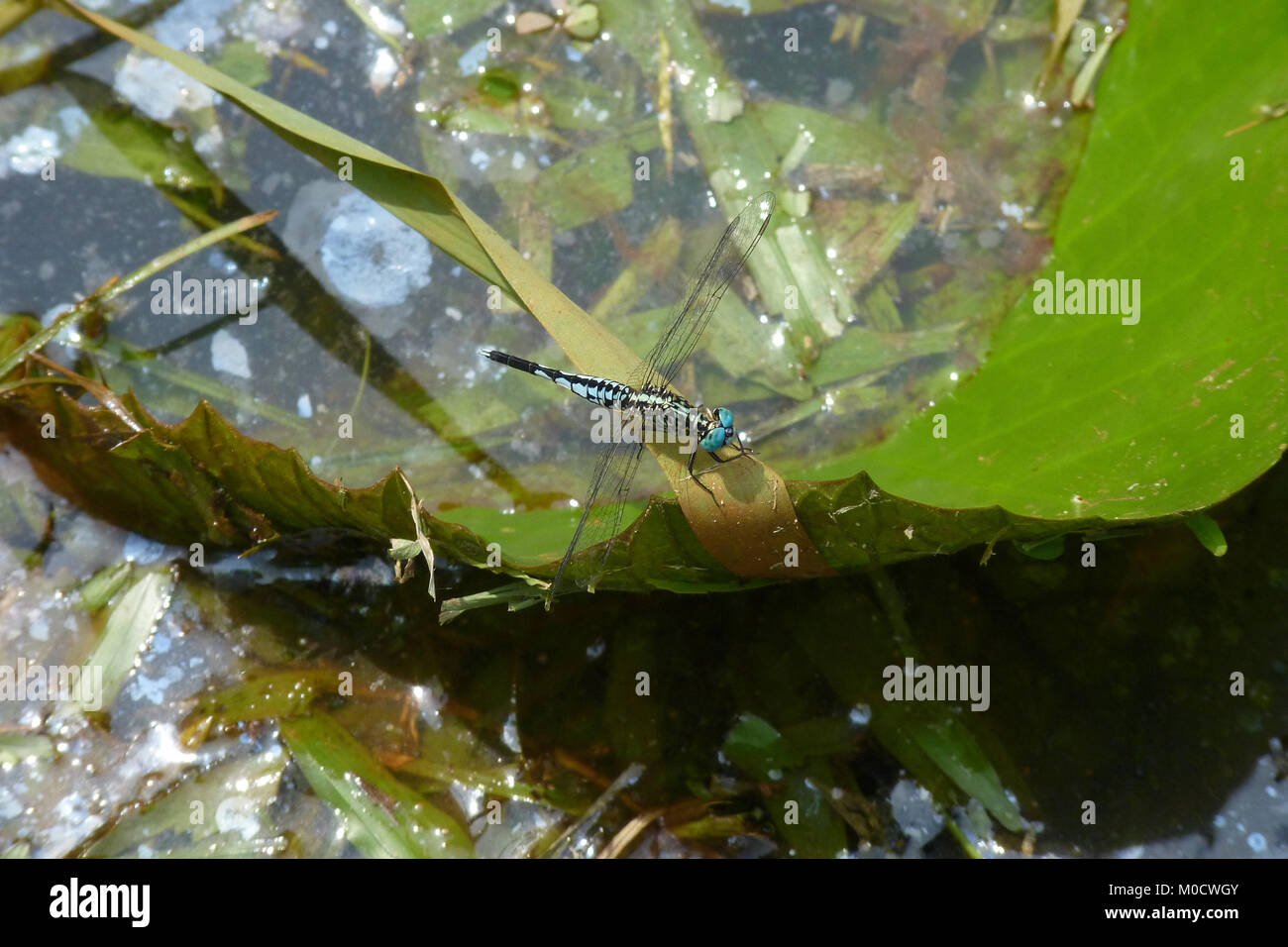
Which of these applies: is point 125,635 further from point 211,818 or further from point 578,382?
point 578,382

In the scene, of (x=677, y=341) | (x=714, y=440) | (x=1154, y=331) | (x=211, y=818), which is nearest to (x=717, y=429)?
(x=714, y=440)

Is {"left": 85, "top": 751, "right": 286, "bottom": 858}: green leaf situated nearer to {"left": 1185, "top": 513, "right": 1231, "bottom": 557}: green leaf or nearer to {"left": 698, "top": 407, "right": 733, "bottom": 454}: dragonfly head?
{"left": 698, "top": 407, "right": 733, "bottom": 454}: dragonfly head

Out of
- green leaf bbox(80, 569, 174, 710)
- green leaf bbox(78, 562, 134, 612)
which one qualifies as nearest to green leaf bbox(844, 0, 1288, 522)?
green leaf bbox(80, 569, 174, 710)

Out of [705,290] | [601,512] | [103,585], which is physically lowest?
[103,585]

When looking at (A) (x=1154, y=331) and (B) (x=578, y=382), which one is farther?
(B) (x=578, y=382)

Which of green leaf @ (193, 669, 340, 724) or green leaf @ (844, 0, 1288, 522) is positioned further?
green leaf @ (193, 669, 340, 724)

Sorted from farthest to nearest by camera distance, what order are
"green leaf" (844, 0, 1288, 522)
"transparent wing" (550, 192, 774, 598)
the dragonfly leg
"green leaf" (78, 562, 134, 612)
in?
"green leaf" (78, 562, 134, 612) → "transparent wing" (550, 192, 774, 598) → the dragonfly leg → "green leaf" (844, 0, 1288, 522)

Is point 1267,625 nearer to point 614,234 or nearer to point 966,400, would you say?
point 966,400
